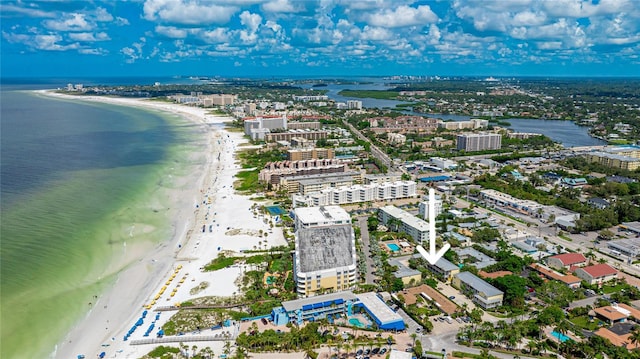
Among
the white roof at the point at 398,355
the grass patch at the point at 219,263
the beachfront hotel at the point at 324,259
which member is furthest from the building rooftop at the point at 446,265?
the grass patch at the point at 219,263

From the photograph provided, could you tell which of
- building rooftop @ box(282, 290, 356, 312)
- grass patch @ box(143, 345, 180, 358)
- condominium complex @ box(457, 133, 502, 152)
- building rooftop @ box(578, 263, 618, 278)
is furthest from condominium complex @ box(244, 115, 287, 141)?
grass patch @ box(143, 345, 180, 358)

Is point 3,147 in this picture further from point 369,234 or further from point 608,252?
point 608,252

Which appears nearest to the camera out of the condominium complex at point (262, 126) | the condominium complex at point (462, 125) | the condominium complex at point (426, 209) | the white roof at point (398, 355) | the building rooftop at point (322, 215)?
the white roof at point (398, 355)

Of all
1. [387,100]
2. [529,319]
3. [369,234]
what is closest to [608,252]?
[529,319]

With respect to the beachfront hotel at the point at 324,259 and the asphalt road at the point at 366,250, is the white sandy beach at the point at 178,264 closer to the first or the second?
the beachfront hotel at the point at 324,259

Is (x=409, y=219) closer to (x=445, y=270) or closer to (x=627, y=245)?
(x=445, y=270)

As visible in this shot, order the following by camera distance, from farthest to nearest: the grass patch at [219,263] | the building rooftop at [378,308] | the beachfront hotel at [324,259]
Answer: the grass patch at [219,263] < the beachfront hotel at [324,259] < the building rooftop at [378,308]

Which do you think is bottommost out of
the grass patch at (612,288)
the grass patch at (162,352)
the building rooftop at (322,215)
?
the grass patch at (612,288)

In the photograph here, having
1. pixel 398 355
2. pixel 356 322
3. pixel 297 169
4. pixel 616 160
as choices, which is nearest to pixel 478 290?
pixel 356 322
